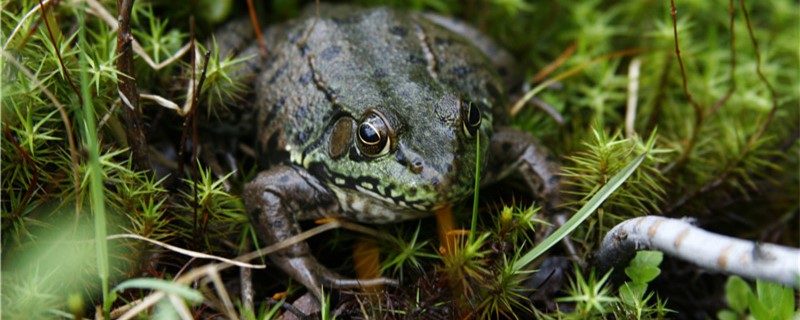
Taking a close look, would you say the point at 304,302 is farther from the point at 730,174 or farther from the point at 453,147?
the point at 730,174

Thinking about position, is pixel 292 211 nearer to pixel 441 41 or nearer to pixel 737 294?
pixel 441 41

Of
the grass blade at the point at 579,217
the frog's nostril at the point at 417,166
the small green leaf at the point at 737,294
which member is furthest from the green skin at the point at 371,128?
the small green leaf at the point at 737,294

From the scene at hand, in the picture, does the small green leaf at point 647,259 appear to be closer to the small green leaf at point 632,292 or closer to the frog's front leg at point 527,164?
the small green leaf at point 632,292

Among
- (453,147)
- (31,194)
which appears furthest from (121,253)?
(453,147)

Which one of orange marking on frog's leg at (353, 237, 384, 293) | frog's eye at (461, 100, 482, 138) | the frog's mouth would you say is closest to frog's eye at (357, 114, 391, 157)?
the frog's mouth

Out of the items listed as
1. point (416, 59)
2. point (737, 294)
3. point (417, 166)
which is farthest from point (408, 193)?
point (737, 294)

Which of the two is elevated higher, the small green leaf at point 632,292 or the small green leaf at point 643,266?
the small green leaf at point 643,266

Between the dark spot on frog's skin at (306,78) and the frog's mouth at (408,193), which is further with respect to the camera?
the dark spot on frog's skin at (306,78)
